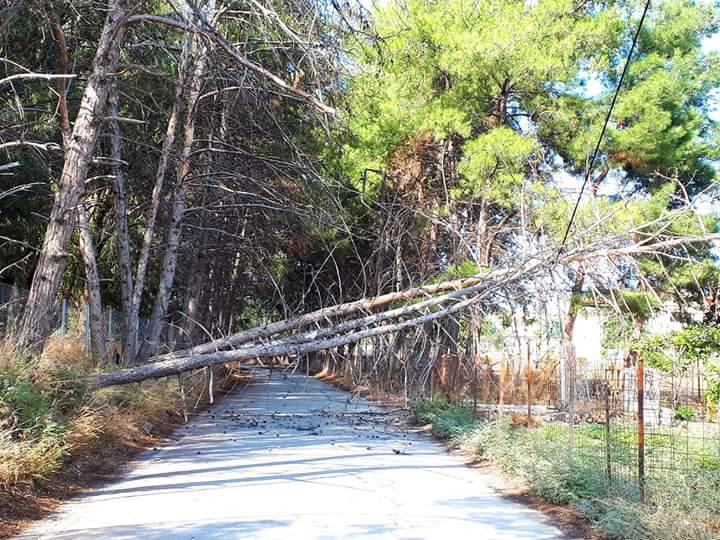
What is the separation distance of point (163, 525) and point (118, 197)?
959 centimetres

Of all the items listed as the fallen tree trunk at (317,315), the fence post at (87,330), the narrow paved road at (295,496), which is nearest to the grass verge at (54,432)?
the narrow paved road at (295,496)

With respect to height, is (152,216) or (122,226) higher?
(152,216)

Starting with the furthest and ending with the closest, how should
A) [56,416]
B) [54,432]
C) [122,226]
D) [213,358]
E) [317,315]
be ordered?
[122,226], [317,315], [213,358], [56,416], [54,432]

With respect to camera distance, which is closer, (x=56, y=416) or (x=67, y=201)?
(x=56, y=416)

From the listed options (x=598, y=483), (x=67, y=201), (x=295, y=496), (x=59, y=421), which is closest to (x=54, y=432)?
(x=59, y=421)

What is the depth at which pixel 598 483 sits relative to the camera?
868 cm

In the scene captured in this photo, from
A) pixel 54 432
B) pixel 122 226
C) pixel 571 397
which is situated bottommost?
pixel 54 432

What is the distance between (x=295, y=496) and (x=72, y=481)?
2.75 m

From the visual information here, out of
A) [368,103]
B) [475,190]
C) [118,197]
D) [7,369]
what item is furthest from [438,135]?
[7,369]

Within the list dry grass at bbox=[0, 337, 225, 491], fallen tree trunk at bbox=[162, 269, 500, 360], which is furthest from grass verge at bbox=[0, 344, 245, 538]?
fallen tree trunk at bbox=[162, 269, 500, 360]

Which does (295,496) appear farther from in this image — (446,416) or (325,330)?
(446,416)

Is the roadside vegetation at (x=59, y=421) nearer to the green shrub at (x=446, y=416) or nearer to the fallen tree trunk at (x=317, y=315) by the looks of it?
the fallen tree trunk at (x=317, y=315)

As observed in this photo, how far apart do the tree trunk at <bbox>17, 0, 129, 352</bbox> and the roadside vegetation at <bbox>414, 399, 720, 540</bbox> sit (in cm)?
668

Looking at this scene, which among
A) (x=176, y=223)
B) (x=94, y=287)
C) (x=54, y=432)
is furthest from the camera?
(x=176, y=223)
